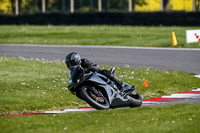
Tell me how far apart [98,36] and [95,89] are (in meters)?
23.8

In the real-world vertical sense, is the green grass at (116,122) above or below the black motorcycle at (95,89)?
below

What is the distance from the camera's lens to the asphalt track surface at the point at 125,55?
70.0 feet

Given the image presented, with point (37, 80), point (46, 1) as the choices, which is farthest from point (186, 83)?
point (46, 1)

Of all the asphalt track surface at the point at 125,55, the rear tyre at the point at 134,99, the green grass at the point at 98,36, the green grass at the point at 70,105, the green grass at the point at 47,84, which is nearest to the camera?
the green grass at the point at 70,105

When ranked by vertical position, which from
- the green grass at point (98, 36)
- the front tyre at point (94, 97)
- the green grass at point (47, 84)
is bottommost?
the green grass at point (47, 84)

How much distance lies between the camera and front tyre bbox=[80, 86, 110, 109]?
11.0m

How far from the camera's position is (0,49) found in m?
29.1

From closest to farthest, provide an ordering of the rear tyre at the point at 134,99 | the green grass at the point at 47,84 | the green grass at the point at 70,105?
1. the green grass at the point at 70,105
2. the rear tyre at the point at 134,99
3. the green grass at the point at 47,84

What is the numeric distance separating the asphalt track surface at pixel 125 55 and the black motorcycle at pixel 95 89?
8.03 meters

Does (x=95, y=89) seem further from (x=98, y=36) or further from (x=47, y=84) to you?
(x=98, y=36)

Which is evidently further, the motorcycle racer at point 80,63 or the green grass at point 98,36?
the green grass at point 98,36

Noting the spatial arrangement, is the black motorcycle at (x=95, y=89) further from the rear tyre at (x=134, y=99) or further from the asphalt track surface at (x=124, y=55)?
the asphalt track surface at (x=124, y=55)

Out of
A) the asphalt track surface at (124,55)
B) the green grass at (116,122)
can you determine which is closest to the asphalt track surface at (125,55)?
the asphalt track surface at (124,55)

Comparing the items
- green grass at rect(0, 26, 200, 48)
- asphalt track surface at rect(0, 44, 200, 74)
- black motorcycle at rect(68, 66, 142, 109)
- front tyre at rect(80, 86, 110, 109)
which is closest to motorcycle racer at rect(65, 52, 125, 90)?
black motorcycle at rect(68, 66, 142, 109)
